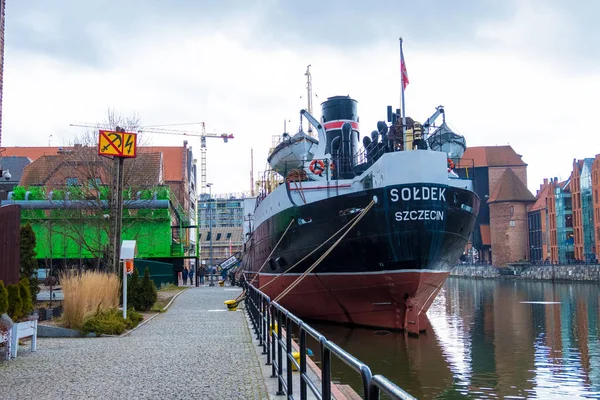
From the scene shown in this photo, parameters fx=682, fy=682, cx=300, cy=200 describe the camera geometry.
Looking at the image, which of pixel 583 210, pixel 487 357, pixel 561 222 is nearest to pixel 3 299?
pixel 487 357

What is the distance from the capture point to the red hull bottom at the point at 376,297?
1869 cm

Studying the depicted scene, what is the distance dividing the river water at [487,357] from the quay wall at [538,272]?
39.8 metres

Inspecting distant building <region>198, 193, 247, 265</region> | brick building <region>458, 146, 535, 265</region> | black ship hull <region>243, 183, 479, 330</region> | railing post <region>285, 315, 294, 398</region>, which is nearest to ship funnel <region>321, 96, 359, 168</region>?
black ship hull <region>243, 183, 479, 330</region>

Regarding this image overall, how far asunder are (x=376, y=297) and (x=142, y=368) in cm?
1056

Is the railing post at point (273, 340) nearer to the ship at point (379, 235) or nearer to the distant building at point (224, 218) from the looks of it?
the ship at point (379, 235)

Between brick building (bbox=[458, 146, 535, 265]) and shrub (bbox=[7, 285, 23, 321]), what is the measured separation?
9012 cm

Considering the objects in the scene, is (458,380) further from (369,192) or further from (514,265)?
(514,265)

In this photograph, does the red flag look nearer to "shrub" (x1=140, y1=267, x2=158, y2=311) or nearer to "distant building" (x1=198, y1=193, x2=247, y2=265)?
"shrub" (x1=140, y1=267, x2=158, y2=311)

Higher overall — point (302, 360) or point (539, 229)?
point (539, 229)

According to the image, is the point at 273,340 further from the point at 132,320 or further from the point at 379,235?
the point at 379,235

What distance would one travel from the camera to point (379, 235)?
61.8 ft

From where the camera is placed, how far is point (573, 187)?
268 ft

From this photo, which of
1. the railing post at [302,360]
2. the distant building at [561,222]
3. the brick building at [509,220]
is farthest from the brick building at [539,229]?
the railing post at [302,360]

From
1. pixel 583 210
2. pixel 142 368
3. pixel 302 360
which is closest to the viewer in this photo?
pixel 302 360
